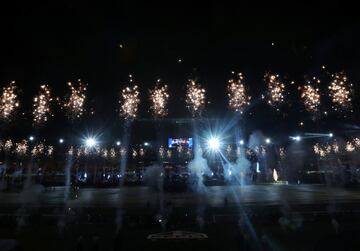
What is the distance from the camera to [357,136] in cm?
4684

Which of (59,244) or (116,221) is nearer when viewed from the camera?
(59,244)

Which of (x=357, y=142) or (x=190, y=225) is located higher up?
(x=357, y=142)

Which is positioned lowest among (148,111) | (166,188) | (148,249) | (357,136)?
(148,249)

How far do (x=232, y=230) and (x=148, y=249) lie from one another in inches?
187

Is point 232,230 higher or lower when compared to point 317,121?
lower

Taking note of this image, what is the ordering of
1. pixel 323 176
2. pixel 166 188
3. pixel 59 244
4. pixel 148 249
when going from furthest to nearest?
pixel 323 176 → pixel 166 188 → pixel 59 244 → pixel 148 249

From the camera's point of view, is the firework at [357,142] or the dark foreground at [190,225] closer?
the dark foreground at [190,225]

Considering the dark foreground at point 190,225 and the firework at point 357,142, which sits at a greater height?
the firework at point 357,142

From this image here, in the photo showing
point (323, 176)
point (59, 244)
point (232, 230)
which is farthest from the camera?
point (323, 176)

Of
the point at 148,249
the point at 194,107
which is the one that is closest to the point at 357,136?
the point at 194,107

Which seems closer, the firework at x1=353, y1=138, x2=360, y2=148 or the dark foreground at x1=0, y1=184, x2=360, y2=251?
the dark foreground at x1=0, y1=184, x2=360, y2=251

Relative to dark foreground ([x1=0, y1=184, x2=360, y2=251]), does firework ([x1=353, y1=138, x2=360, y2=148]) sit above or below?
above

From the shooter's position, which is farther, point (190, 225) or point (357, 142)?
point (357, 142)

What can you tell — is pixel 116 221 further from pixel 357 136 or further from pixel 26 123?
pixel 357 136
